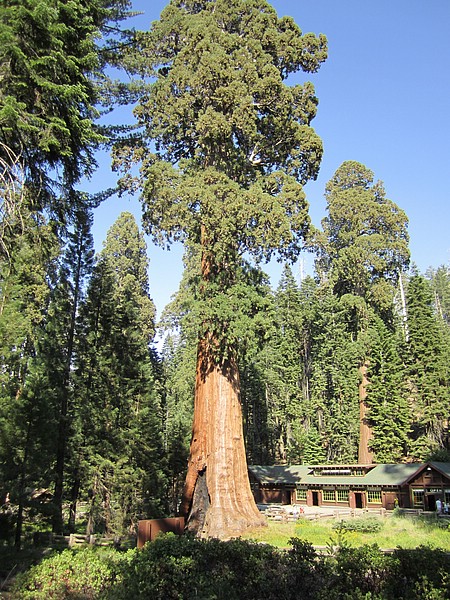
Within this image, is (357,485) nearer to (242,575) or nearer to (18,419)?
(18,419)

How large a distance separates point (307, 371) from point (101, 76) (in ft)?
153

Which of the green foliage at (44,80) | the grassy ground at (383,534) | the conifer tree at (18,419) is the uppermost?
the green foliage at (44,80)

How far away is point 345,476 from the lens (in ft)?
117

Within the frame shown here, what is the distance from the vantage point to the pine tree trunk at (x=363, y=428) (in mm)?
39303

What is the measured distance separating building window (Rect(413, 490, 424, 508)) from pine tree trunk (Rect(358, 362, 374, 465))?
740 cm

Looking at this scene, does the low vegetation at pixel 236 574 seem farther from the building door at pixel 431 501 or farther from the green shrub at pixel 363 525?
the building door at pixel 431 501

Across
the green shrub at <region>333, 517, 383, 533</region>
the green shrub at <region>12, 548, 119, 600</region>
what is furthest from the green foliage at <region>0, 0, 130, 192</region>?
the green shrub at <region>333, 517, 383, 533</region>

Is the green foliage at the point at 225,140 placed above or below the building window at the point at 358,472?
above

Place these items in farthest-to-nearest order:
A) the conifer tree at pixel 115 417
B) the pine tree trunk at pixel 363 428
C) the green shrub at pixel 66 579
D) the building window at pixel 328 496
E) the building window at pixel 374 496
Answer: the pine tree trunk at pixel 363 428 → the building window at pixel 328 496 → the building window at pixel 374 496 → the conifer tree at pixel 115 417 → the green shrub at pixel 66 579

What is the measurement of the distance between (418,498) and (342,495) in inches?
242

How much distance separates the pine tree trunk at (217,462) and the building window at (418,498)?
19664 mm

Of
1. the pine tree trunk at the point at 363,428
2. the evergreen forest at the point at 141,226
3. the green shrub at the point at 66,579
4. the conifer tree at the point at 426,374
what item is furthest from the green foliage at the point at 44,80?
the conifer tree at the point at 426,374

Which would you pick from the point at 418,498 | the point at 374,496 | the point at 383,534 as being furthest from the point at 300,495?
the point at 383,534

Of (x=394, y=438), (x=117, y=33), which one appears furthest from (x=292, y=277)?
(x=117, y=33)
